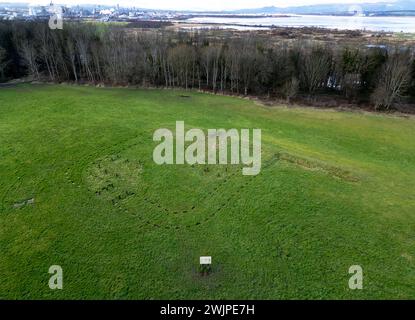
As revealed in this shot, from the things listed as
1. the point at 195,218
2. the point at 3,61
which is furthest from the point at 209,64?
the point at 195,218

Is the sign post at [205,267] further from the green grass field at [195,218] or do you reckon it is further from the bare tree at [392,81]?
the bare tree at [392,81]

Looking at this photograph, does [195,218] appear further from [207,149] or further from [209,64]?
[209,64]

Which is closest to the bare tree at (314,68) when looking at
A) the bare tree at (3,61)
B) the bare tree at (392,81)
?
the bare tree at (392,81)
